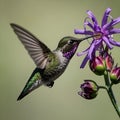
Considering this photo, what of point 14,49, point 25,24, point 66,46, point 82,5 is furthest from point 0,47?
point 66,46

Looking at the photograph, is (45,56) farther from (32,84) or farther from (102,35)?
(102,35)

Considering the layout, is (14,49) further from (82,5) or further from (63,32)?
(82,5)

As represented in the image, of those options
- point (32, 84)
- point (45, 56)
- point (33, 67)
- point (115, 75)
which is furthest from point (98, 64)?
point (33, 67)

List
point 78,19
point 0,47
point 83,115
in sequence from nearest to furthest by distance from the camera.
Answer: point 83,115
point 0,47
point 78,19

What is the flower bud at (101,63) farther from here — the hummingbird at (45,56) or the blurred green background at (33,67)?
the blurred green background at (33,67)

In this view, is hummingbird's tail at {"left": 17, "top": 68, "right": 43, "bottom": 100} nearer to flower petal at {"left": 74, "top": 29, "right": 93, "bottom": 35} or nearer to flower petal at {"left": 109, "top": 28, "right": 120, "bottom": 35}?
flower petal at {"left": 74, "top": 29, "right": 93, "bottom": 35}
